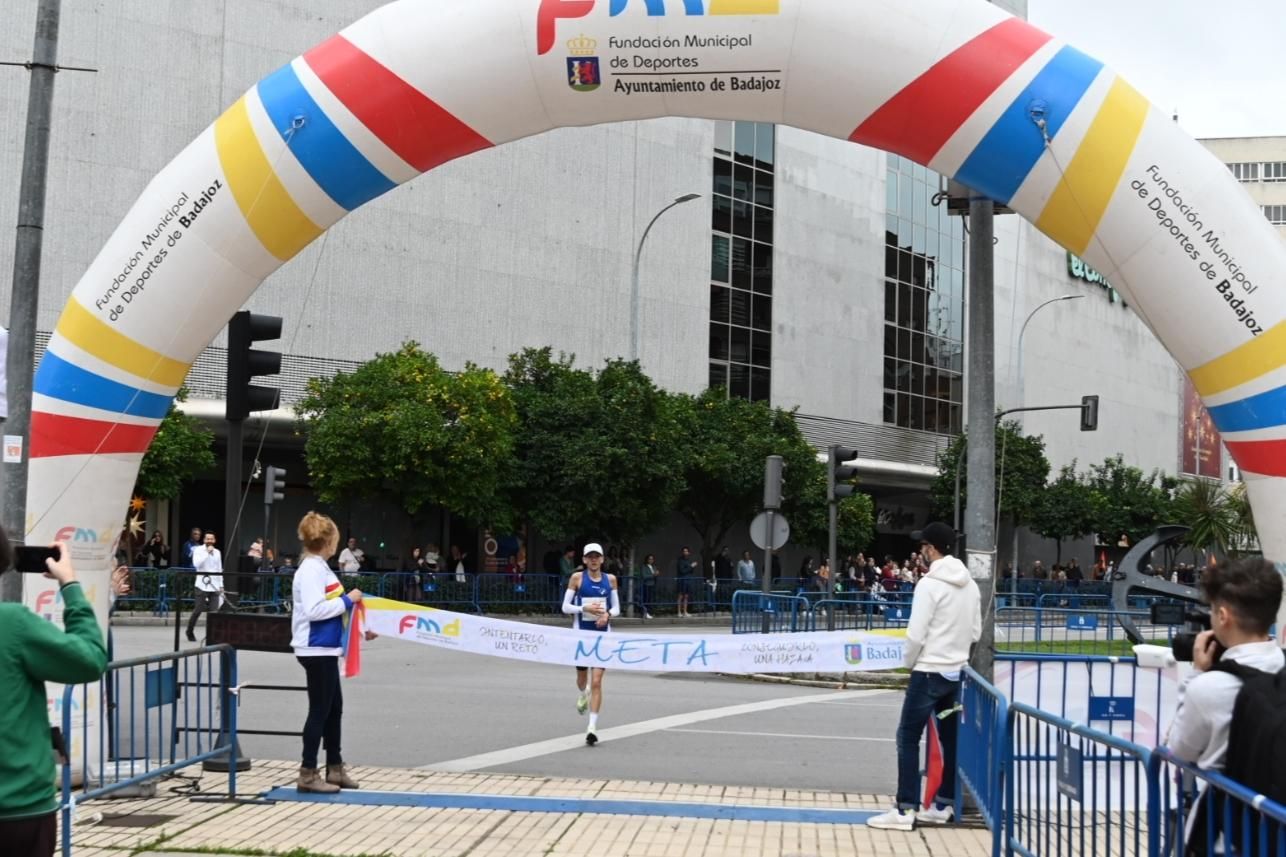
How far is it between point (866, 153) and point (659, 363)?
14.1 meters

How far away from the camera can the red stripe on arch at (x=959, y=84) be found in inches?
298

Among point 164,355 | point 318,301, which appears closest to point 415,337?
point 318,301

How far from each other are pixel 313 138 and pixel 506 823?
158 inches

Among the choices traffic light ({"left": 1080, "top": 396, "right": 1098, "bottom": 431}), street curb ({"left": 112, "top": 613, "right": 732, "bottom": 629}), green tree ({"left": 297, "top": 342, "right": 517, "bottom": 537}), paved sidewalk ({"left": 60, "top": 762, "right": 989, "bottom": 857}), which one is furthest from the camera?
traffic light ({"left": 1080, "top": 396, "right": 1098, "bottom": 431})

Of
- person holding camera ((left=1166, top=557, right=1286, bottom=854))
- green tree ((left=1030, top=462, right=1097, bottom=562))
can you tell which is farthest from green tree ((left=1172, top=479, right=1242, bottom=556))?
person holding camera ((left=1166, top=557, right=1286, bottom=854))

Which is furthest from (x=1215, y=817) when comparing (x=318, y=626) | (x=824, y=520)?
(x=824, y=520)

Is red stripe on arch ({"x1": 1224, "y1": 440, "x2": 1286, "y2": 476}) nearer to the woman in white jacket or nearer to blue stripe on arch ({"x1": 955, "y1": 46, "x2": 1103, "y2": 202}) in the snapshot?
blue stripe on arch ({"x1": 955, "y1": 46, "x2": 1103, "y2": 202})

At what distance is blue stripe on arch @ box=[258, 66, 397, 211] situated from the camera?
8.17m

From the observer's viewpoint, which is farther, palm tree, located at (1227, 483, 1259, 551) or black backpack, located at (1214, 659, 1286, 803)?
palm tree, located at (1227, 483, 1259, 551)

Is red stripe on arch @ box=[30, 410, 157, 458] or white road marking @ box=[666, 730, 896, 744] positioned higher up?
red stripe on arch @ box=[30, 410, 157, 458]

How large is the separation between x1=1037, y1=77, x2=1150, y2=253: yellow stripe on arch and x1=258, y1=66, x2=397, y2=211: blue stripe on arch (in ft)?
12.8

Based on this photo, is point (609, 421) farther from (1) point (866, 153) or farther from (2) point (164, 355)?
(2) point (164, 355)

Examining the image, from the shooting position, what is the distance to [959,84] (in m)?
7.62

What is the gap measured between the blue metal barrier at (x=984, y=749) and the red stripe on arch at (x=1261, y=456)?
5.66 ft
